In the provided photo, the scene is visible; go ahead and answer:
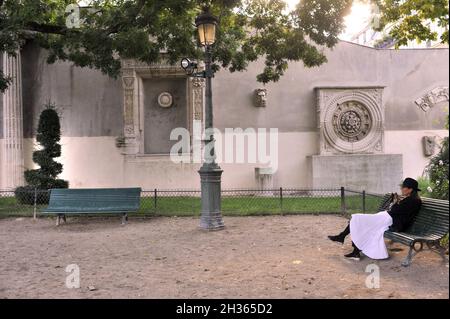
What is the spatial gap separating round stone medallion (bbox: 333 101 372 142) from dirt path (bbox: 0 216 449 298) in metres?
7.18

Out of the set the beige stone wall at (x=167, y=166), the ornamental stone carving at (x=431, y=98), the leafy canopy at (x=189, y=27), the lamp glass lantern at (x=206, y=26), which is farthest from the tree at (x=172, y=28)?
the ornamental stone carving at (x=431, y=98)

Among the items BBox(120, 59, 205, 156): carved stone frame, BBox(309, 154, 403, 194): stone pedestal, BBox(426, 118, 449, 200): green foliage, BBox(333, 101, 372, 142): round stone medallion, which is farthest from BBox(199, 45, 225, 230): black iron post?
BBox(333, 101, 372, 142): round stone medallion

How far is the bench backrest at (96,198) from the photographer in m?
11.3

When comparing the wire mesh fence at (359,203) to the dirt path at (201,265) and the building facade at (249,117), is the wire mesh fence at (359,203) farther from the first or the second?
the building facade at (249,117)

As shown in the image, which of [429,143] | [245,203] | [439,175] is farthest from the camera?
[429,143]

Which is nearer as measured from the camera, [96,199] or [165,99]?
[96,199]

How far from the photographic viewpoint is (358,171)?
55.1 feet

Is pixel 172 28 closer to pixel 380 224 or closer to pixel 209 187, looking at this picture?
pixel 209 187

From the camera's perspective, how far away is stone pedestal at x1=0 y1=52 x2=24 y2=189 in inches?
650

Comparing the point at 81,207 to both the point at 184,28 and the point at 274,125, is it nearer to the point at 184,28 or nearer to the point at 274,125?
the point at 184,28

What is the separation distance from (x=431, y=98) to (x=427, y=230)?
41.2 feet

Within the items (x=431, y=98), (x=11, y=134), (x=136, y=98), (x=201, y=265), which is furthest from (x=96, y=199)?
(x=431, y=98)
